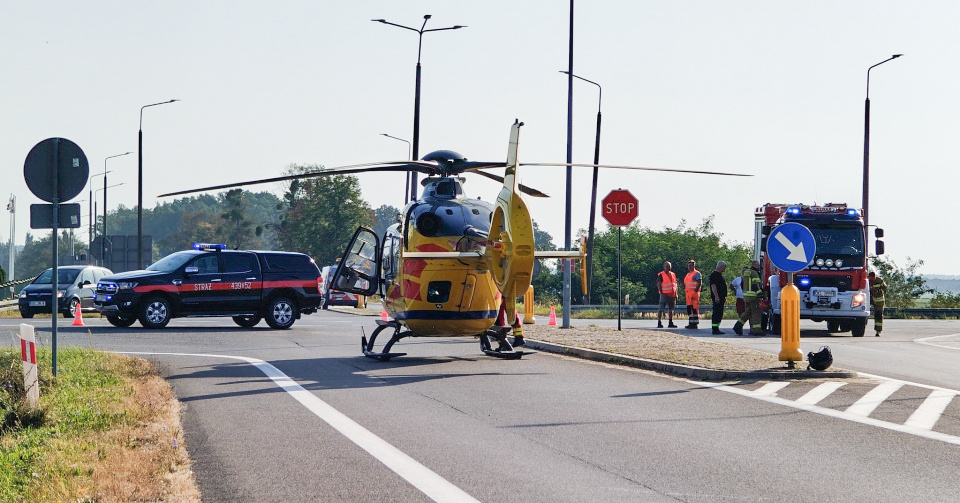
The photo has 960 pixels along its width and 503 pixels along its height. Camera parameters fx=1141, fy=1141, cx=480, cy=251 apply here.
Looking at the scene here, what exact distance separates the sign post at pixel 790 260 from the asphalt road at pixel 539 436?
1.37 m

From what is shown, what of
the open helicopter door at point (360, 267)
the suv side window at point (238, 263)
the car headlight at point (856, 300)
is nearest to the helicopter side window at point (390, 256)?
the open helicopter door at point (360, 267)

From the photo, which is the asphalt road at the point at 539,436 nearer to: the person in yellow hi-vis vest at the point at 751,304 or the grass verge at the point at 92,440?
the grass verge at the point at 92,440

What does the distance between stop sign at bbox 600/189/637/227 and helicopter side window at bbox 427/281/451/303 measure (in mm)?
8126

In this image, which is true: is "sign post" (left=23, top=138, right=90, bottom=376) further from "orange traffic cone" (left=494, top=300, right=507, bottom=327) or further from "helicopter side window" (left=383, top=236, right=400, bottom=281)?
"orange traffic cone" (left=494, top=300, right=507, bottom=327)

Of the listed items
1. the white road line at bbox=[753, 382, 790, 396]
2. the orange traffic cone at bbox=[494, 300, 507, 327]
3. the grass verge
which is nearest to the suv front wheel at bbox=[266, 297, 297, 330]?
the orange traffic cone at bbox=[494, 300, 507, 327]

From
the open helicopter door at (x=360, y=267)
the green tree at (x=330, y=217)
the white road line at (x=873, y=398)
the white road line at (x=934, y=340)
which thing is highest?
the green tree at (x=330, y=217)

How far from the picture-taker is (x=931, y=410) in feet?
38.2

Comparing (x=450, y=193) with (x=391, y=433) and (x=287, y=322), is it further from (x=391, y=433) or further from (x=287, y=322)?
(x=287, y=322)

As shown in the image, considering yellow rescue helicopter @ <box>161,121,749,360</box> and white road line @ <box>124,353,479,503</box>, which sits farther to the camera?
yellow rescue helicopter @ <box>161,121,749,360</box>

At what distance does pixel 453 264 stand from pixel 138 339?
9.13 metres

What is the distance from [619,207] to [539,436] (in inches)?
594

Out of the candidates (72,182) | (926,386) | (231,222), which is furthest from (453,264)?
(231,222)

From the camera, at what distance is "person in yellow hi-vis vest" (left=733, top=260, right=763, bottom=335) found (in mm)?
27594

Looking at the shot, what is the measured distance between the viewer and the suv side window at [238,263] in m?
27.2
